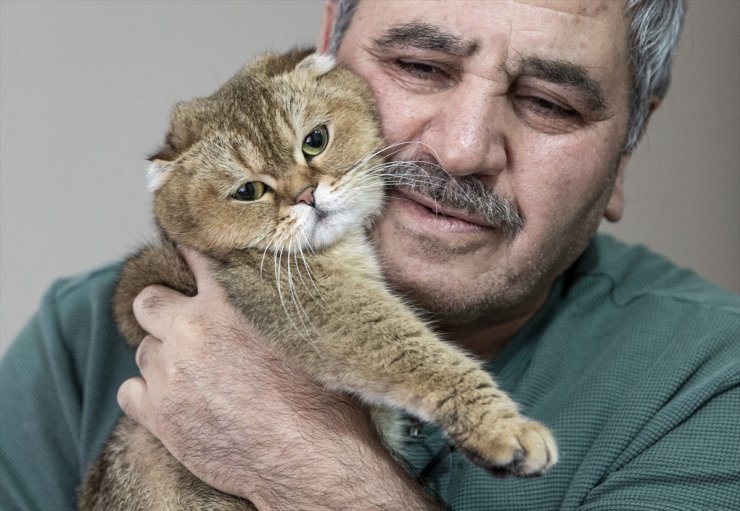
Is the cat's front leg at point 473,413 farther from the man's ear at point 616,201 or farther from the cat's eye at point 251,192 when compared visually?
the man's ear at point 616,201

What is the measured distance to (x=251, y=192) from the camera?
5.67ft

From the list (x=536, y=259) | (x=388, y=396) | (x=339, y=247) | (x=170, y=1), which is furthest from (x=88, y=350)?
(x=170, y=1)

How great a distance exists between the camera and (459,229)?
6.09 ft

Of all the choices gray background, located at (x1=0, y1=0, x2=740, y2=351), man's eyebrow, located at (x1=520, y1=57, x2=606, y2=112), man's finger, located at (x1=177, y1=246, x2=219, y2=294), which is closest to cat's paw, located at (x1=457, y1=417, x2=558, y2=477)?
man's finger, located at (x1=177, y1=246, x2=219, y2=294)

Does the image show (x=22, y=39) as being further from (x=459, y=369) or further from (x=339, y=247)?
(x=459, y=369)

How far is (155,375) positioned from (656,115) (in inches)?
127

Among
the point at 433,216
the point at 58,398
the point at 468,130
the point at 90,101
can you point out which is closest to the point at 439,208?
the point at 433,216

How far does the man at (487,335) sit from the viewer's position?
1.67 meters

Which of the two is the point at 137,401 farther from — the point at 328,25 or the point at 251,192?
the point at 328,25

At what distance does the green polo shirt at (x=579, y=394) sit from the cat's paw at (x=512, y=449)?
31 centimetres

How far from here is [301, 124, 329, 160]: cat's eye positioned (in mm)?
1758

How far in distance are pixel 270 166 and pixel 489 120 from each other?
20.0 inches

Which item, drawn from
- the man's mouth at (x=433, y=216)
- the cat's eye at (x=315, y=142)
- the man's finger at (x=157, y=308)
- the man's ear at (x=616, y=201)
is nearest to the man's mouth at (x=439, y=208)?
the man's mouth at (x=433, y=216)

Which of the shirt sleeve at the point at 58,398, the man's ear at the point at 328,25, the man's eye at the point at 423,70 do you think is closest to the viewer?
the man's eye at the point at 423,70
